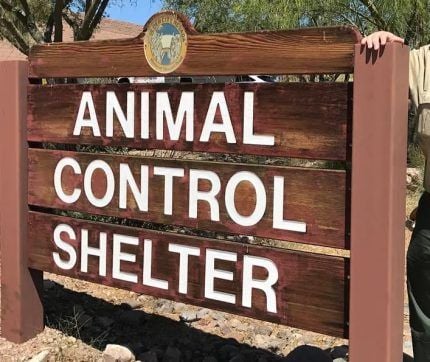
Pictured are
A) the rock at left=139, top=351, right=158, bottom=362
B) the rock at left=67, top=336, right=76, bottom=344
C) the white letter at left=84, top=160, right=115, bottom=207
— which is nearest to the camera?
the white letter at left=84, top=160, right=115, bottom=207

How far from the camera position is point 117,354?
373 cm

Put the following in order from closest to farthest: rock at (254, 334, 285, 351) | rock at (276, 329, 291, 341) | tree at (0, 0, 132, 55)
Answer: rock at (254, 334, 285, 351) → rock at (276, 329, 291, 341) → tree at (0, 0, 132, 55)

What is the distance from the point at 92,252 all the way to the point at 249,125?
127cm

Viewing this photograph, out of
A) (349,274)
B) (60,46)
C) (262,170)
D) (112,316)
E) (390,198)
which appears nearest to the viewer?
(390,198)

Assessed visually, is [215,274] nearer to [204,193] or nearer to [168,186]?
[204,193]

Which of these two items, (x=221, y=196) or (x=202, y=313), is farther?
(x=202, y=313)

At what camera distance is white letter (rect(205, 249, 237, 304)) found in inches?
122

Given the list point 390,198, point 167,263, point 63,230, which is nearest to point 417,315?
point 390,198

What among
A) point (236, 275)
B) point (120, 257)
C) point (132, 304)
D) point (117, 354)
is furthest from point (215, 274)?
point (132, 304)

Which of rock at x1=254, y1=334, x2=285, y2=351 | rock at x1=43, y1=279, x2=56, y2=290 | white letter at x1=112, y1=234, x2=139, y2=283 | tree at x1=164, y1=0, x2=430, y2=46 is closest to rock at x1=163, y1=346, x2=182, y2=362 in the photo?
rock at x1=254, y1=334, x2=285, y2=351

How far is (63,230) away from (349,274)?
70.7 inches

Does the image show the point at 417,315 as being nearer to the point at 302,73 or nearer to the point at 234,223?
the point at 234,223

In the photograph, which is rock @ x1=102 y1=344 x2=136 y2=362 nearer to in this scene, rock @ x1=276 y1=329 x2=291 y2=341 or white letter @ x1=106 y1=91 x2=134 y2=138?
rock @ x1=276 y1=329 x2=291 y2=341

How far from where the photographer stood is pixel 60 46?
3.80 metres
